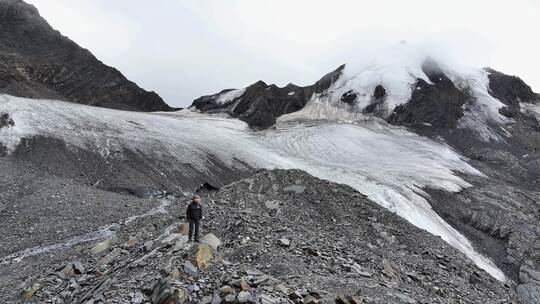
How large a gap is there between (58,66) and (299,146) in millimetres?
38847

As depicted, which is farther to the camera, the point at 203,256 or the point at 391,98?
the point at 391,98

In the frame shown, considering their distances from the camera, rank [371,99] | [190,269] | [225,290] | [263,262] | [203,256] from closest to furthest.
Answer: [225,290]
[190,269]
[203,256]
[263,262]
[371,99]

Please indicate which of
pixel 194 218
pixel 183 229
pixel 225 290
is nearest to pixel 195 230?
pixel 194 218

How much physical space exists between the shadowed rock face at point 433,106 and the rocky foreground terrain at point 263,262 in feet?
190

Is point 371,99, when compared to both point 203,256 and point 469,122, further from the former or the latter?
point 203,256

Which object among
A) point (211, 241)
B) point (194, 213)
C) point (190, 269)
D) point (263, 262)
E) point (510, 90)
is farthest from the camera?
point (510, 90)

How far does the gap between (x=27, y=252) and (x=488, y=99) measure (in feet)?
276

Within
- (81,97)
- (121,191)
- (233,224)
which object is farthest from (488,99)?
(233,224)

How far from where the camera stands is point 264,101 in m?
81.4

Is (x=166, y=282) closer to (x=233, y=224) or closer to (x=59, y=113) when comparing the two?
(x=233, y=224)

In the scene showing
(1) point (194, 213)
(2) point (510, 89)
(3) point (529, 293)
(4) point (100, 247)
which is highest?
(2) point (510, 89)

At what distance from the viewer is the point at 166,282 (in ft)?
38.0

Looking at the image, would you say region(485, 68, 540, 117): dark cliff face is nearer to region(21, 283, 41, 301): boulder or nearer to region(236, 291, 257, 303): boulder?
region(236, 291, 257, 303): boulder

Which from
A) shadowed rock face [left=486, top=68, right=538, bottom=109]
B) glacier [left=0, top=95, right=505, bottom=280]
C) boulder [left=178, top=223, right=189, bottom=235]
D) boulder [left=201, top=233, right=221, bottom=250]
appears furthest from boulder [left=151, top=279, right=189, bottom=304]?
shadowed rock face [left=486, top=68, right=538, bottom=109]
